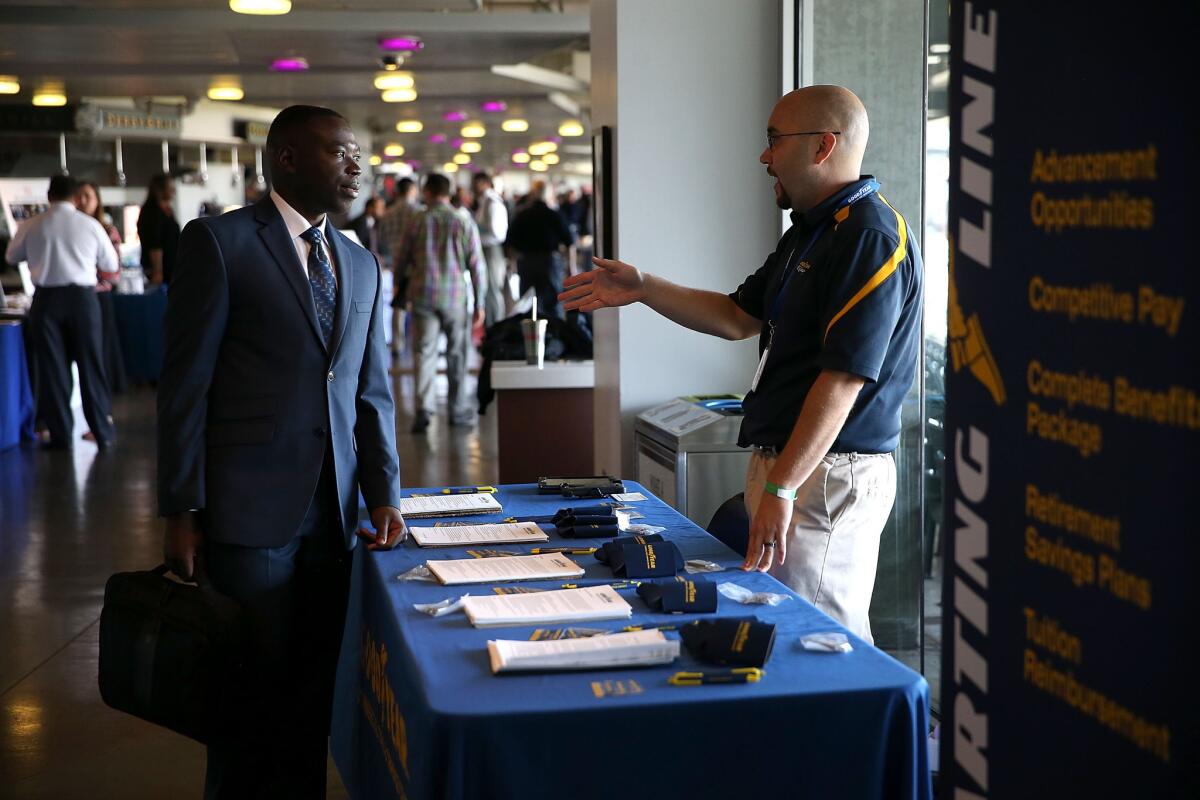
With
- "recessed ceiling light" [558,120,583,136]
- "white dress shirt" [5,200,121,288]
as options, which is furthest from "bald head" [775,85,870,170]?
"recessed ceiling light" [558,120,583,136]

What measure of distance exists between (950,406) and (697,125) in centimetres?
344

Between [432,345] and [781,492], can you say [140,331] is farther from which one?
[781,492]

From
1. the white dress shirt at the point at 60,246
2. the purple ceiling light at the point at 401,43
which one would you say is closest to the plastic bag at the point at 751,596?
the white dress shirt at the point at 60,246

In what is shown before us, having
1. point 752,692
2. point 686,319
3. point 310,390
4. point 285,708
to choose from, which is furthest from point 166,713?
point 686,319

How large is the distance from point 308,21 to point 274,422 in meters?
8.10

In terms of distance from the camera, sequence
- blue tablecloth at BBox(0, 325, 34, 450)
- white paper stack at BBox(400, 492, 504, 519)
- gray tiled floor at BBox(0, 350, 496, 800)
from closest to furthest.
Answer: white paper stack at BBox(400, 492, 504, 519), gray tiled floor at BBox(0, 350, 496, 800), blue tablecloth at BBox(0, 325, 34, 450)

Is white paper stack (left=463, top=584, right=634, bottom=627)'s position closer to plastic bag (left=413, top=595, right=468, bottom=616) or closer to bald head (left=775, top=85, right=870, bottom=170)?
plastic bag (left=413, top=595, right=468, bottom=616)

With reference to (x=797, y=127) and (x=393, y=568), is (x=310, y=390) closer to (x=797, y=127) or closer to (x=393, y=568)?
(x=393, y=568)

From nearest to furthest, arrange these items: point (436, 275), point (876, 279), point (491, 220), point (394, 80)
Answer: point (876, 279), point (436, 275), point (394, 80), point (491, 220)

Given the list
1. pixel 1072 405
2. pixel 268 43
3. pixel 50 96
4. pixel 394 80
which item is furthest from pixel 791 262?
pixel 50 96

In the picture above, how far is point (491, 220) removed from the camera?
1337cm

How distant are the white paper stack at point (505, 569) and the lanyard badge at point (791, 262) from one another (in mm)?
661

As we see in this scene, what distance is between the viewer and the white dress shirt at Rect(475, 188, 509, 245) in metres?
13.4

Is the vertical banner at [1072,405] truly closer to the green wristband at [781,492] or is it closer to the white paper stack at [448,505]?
the green wristband at [781,492]
